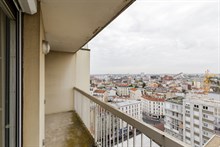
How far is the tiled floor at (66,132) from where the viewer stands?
2539 millimetres

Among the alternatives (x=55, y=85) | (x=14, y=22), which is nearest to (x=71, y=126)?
(x=55, y=85)

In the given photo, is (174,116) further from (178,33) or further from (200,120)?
(178,33)

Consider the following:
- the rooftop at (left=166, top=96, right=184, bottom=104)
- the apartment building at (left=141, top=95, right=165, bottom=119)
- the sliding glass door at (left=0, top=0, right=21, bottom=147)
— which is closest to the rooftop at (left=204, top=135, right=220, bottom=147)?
the rooftop at (left=166, top=96, right=184, bottom=104)

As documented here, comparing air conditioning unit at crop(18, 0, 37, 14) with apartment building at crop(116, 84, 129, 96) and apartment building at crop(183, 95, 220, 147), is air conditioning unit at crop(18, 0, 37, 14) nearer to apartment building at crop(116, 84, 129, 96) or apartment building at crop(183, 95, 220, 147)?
apartment building at crop(116, 84, 129, 96)

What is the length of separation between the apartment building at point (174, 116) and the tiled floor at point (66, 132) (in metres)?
1.78

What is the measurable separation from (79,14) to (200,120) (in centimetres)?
186

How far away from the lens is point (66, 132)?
3.01 metres

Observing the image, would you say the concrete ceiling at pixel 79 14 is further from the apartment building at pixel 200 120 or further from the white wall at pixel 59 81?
the white wall at pixel 59 81

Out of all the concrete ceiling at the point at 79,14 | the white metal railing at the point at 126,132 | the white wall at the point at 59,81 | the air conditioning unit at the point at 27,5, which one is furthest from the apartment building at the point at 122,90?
the white wall at the point at 59,81

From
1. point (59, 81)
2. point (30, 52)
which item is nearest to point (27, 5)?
point (30, 52)

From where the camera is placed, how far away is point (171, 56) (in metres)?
2.62

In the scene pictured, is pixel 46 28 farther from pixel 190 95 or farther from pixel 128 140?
pixel 190 95

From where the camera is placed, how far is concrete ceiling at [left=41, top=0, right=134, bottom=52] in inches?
60.9

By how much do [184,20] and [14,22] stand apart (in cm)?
230
